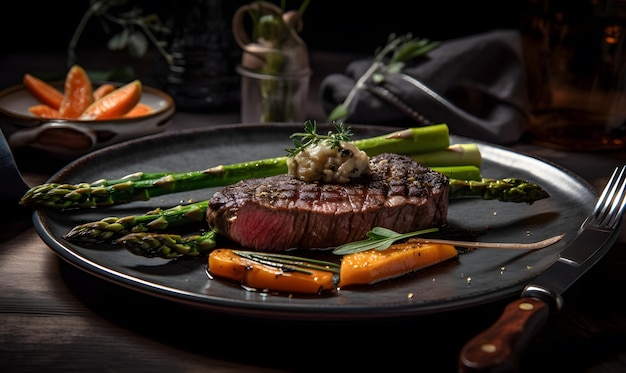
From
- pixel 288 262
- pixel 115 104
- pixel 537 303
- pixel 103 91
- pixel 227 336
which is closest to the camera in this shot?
pixel 537 303

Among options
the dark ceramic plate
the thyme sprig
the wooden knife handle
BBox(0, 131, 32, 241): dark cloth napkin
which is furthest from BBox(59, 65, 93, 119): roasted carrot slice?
the wooden knife handle

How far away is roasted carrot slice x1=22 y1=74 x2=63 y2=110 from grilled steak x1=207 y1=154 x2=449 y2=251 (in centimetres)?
169

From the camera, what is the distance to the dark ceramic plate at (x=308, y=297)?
6.65ft

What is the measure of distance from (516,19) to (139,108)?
3.43 metres

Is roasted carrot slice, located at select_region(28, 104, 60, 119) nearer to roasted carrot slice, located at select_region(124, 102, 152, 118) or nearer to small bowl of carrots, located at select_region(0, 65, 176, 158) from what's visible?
small bowl of carrots, located at select_region(0, 65, 176, 158)

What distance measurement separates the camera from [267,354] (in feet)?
6.64

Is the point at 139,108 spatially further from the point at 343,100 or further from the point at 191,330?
Answer: the point at 191,330

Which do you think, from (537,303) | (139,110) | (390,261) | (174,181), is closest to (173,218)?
(174,181)

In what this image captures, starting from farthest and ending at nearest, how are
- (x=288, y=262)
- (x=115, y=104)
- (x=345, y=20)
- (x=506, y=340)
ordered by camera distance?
(x=345, y=20), (x=115, y=104), (x=288, y=262), (x=506, y=340)

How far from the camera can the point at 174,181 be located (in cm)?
295

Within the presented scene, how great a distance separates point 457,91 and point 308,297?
2.98 meters

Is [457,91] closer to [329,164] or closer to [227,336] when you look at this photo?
[329,164]

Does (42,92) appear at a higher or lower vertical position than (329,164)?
lower

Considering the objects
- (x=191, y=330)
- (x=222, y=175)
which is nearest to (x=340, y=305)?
(x=191, y=330)
